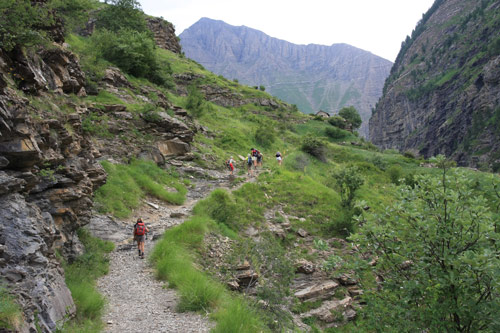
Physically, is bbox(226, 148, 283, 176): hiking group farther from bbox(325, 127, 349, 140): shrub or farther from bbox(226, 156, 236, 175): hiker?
bbox(325, 127, 349, 140): shrub

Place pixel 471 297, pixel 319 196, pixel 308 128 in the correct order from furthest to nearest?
pixel 308 128, pixel 319 196, pixel 471 297

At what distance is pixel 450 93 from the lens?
124 metres

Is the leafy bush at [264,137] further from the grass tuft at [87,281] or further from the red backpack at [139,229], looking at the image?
the grass tuft at [87,281]

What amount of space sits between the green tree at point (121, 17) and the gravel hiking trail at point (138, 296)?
1621 inches

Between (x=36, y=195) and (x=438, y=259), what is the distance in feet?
33.0

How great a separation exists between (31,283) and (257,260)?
7.44 meters

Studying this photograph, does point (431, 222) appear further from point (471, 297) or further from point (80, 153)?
point (80, 153)

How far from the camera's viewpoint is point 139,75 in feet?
96.3

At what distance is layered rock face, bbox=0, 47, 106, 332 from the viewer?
5.11 meters

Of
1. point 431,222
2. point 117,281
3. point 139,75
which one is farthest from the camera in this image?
point 139,75

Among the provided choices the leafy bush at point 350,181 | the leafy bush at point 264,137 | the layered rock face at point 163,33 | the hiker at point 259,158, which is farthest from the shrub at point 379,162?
the layered rock face at point 163,33

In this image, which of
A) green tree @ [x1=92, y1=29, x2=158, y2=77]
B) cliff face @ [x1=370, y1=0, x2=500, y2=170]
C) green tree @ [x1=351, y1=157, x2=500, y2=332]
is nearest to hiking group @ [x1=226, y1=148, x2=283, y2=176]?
green tree @ [x1=92, y1=29, x2=158, y2=77]

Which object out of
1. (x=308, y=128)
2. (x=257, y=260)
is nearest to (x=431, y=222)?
(x=257, y=260)

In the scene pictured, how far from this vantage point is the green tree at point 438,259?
572 cm
